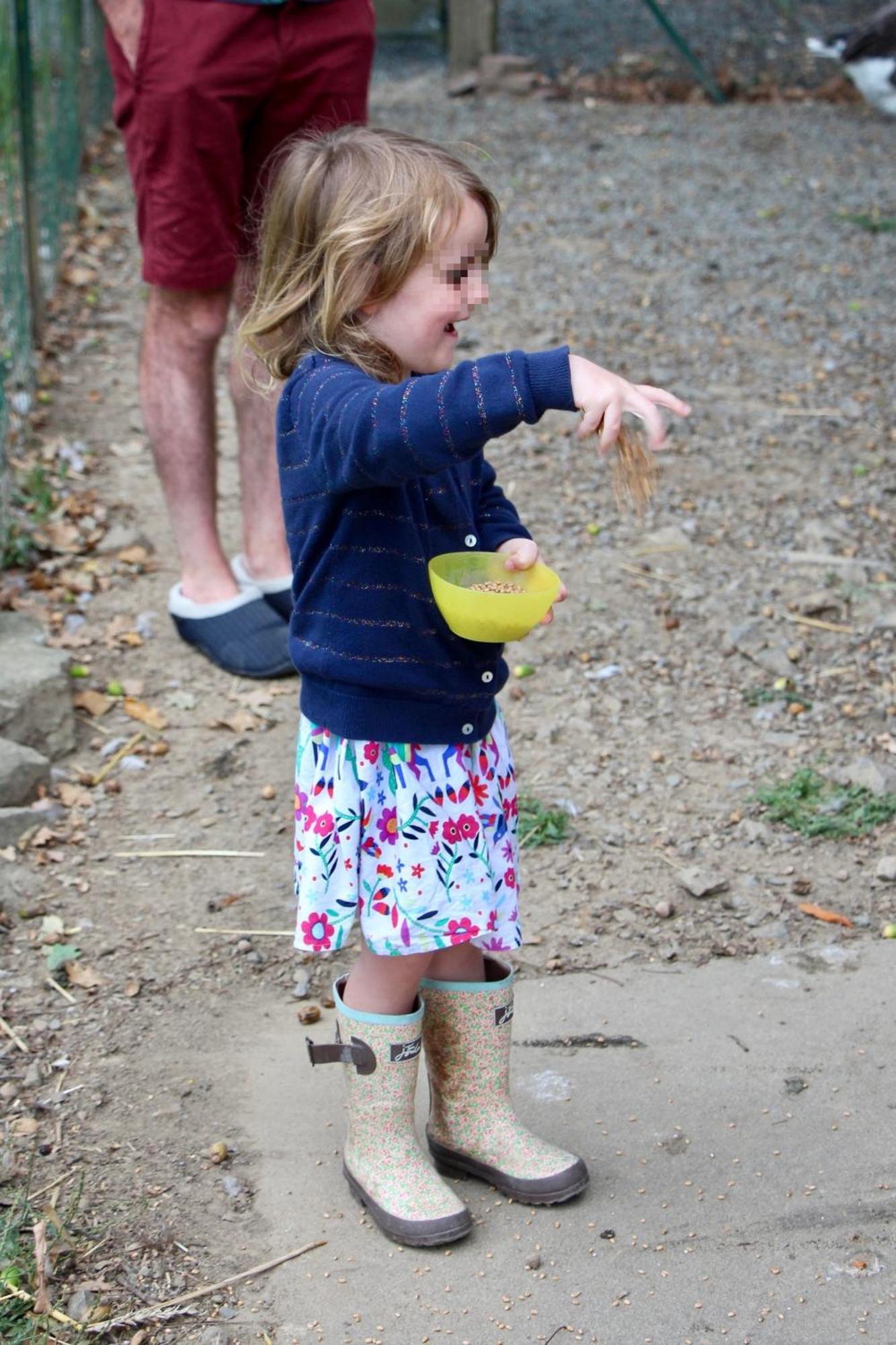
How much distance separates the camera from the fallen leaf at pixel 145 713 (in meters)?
3.53

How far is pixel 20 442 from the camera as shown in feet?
15.5

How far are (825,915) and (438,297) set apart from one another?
1.52m

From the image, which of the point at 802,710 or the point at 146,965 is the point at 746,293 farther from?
the point at 146,965

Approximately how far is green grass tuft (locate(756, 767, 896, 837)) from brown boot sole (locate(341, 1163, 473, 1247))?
127cm

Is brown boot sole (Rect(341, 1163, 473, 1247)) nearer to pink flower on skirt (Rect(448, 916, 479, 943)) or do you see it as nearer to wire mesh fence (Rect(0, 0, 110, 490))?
pink flower on skirt (Rect(448, 916, 479, 943))

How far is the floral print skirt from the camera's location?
2.03m

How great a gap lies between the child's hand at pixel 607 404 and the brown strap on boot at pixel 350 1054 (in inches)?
37.7

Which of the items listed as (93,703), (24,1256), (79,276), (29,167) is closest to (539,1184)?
(24,1256)

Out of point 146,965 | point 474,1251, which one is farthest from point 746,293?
point 474,1251

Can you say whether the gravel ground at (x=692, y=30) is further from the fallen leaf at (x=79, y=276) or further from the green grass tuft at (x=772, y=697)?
the green grass tuft at (x=772, y=697)

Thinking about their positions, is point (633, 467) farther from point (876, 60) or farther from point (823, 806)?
point (876, 60)

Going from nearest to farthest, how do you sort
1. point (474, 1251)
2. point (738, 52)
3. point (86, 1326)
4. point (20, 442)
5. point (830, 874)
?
point (86, 1326) < point (474, 1251) < point (830, 874) < point (20, 442) < point (738, 52)

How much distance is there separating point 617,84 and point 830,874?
7.46m

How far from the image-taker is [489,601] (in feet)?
6.00
